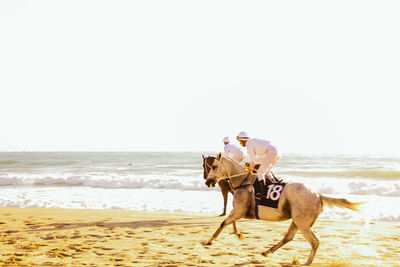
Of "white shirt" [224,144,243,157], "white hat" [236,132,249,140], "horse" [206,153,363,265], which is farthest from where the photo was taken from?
"white shirt" [224,144,243,157]

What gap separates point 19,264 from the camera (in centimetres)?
636

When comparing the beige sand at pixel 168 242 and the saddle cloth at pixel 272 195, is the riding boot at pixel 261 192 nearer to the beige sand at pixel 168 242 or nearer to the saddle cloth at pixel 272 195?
the saddle cloth at pixel 272 195

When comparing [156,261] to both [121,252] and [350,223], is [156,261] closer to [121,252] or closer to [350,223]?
[121,252]

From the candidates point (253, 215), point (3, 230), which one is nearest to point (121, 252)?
point (253, 215)

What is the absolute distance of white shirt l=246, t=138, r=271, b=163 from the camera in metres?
7.07

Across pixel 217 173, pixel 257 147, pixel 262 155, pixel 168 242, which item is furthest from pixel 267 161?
pixel 168 242

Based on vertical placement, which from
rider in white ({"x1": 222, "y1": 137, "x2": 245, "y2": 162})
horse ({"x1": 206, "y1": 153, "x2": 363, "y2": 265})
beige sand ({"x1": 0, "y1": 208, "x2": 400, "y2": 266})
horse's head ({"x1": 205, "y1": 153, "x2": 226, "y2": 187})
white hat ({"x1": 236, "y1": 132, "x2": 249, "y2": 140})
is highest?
white hat ({"x1": 236, "y1": 132, "x2": 249, "y2": 140})

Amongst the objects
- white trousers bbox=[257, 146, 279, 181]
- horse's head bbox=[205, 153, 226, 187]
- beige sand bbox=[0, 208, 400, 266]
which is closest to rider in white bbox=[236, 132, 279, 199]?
white trousers bbox=[257, 146, 279, 181]

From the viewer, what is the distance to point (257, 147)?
7.10 m

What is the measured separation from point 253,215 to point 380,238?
12.9ft

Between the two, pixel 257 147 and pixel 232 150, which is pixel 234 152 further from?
pixel 257 147

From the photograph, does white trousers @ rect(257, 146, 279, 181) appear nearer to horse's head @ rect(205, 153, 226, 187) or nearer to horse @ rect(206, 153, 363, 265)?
horse @ rect(206, 153, 363, 265)

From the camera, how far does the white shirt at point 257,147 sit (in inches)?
279

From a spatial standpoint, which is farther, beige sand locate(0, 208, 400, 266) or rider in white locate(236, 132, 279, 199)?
rider in white locate(236, 132, 279, 199)
